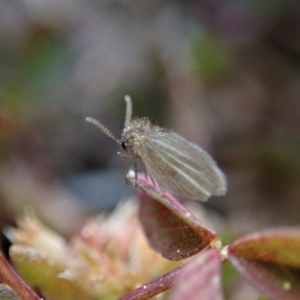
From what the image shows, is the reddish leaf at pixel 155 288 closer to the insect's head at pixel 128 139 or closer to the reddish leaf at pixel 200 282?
the reddish leaf at pixel 200 282

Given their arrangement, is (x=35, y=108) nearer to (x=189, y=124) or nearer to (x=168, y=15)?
(x=189, y=124)

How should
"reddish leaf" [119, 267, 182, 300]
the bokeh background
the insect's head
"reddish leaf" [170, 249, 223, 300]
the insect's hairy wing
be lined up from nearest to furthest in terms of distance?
"reddish leaf" [170, 249, 223, 300] < "reddish leaf" [119, 267, 182, 300] < the insect's hairy wing < the insect's head < the bokeh background

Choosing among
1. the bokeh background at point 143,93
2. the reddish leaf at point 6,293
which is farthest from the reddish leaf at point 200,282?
the bokeh background at point 143,93

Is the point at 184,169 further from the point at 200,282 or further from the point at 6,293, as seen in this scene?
the point at 200,282

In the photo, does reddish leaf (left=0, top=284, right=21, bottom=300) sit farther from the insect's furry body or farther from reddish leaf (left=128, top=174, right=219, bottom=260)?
the insect's furry body

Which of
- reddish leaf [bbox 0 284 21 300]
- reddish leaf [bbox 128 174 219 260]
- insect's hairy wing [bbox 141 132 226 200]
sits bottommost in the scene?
reddish leaf [bbox 0 284 21 300]

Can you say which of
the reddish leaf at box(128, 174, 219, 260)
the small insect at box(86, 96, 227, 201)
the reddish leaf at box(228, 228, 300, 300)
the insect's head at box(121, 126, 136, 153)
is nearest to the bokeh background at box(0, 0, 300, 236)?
the insect's head at box(121, 126, 136, 153)
